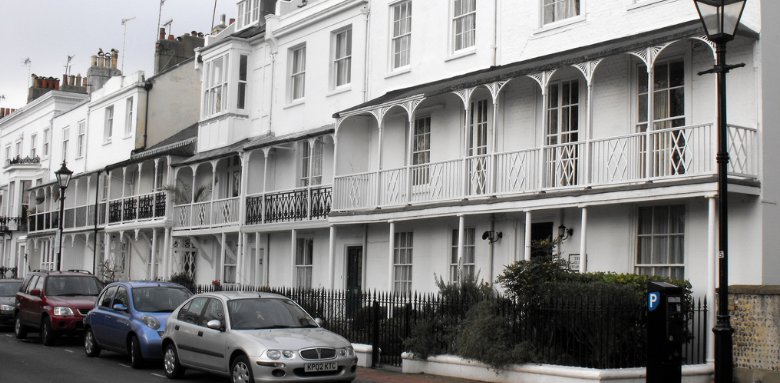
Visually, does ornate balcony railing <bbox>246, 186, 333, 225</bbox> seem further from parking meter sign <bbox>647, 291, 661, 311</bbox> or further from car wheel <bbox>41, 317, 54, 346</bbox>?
parking meter sign <bbox>647, 291, 661, 311</bbox>

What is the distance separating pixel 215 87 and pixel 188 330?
17.1m

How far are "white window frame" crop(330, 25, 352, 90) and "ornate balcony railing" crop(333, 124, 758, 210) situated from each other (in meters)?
3.82

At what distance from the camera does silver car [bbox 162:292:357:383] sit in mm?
12734

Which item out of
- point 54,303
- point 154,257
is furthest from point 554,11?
point 154,257

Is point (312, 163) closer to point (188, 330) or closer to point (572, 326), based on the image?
point (188, 330)

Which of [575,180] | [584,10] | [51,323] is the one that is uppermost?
[584,10]

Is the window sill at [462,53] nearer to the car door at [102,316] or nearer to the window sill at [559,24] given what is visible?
the window sill at [559,24]

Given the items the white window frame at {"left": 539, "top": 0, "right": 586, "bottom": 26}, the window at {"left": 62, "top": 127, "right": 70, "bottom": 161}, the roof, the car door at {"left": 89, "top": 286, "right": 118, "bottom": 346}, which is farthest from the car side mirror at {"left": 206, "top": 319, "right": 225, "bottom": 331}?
the window at {"left": 62, "top": 127, "right": 70, "bottom": 161}

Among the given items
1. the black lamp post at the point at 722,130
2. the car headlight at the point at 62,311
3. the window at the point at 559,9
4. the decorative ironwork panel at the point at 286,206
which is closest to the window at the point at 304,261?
the decorative ironwork panel at the point at 286,206

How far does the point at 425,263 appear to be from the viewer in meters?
21.7

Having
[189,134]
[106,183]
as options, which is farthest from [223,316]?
[106,183]

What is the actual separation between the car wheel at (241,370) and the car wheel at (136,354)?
12.9 feet

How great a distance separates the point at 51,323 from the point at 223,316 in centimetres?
851

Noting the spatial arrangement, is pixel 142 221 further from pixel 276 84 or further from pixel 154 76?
pixel 276 84
